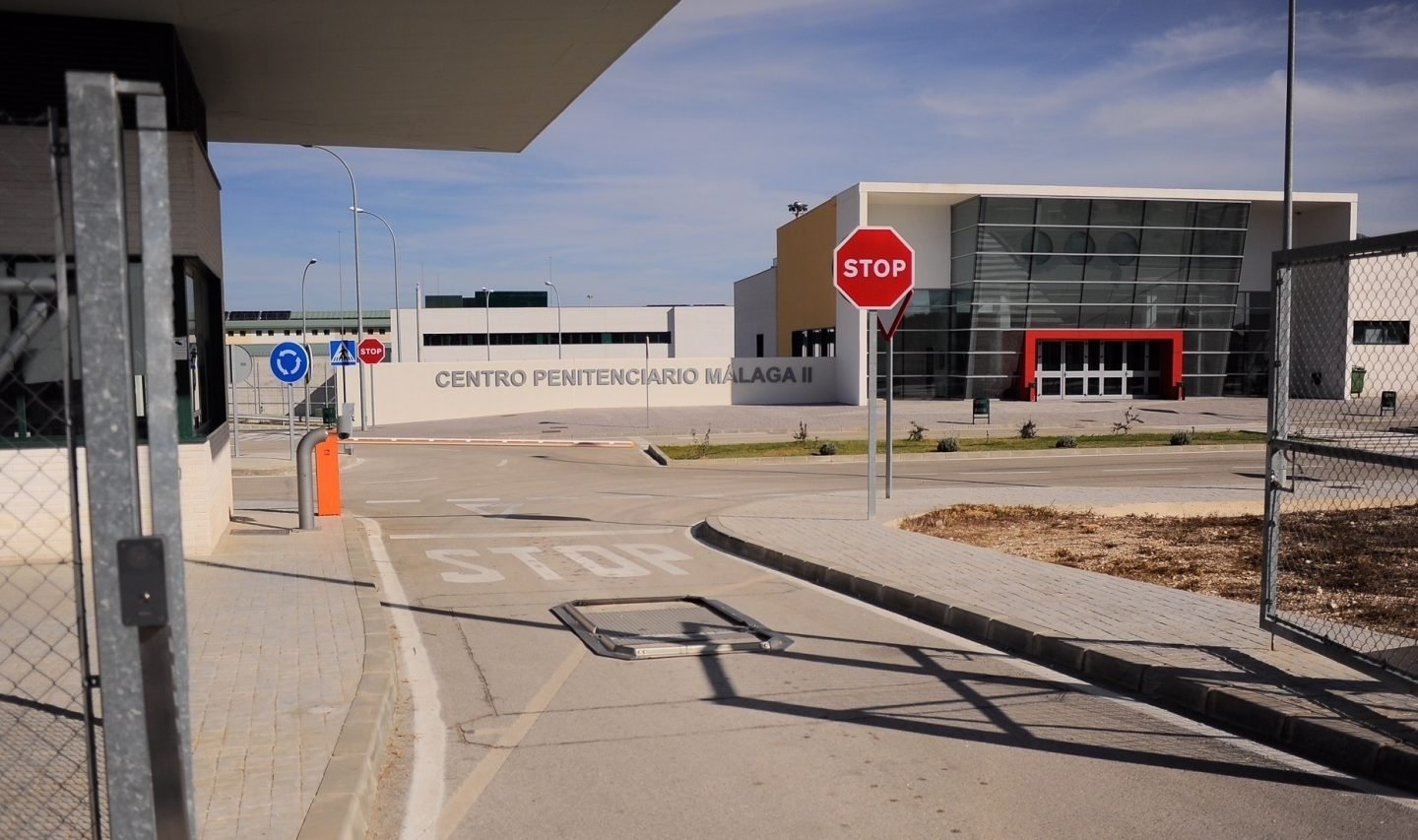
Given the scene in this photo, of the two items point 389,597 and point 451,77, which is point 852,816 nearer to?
point 389,597

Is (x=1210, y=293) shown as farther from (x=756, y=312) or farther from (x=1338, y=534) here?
(x=1338, y=534)

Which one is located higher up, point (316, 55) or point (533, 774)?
point (316, 55)

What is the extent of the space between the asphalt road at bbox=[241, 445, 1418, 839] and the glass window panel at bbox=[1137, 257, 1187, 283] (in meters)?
44.3

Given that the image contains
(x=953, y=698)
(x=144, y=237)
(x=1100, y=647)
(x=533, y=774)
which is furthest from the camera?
(x=1100, y=647)

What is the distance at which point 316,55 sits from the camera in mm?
12445

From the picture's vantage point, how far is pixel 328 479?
15.0m

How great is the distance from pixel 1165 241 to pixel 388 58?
44600 millimetres

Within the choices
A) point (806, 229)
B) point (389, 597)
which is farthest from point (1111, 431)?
point (389, 597)

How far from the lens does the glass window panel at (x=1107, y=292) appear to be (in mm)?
49606

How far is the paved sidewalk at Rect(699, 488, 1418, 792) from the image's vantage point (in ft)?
18.9

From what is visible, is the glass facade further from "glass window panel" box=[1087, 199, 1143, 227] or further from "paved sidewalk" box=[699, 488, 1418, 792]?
"paved sidewalk" box=[699, 488, 1418, 792]

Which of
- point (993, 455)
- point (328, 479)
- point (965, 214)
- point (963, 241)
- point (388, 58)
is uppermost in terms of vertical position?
point (965, 214)

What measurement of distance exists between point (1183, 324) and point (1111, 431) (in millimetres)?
18775

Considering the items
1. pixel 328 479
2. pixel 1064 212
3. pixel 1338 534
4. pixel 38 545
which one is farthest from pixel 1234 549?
pixel 1064 212
